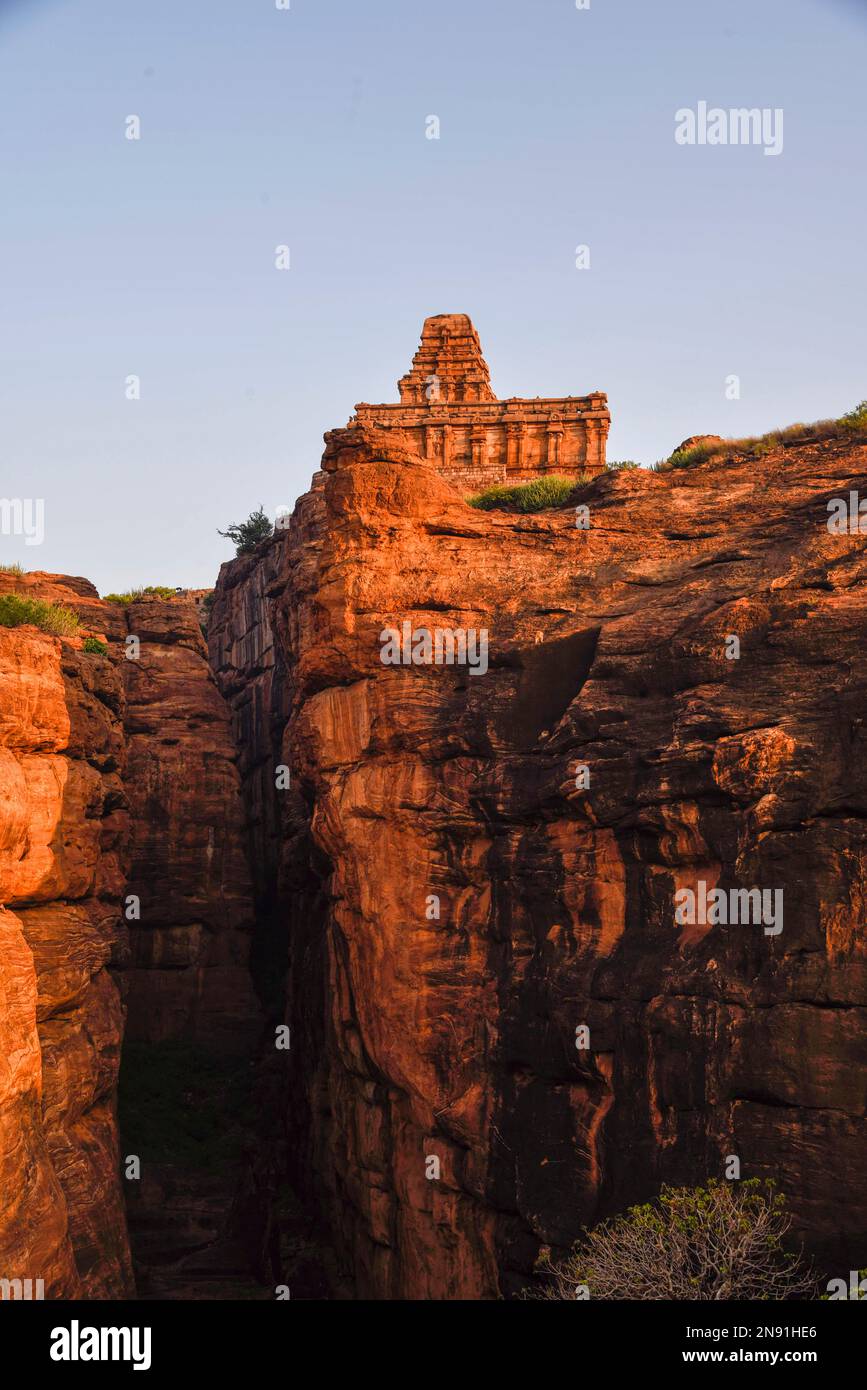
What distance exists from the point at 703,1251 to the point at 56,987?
54.7 feet

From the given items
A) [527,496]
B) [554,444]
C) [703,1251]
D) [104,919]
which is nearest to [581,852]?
[703,1251]

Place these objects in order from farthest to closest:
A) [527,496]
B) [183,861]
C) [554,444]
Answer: [554,444]
[183,861]
[527,496]

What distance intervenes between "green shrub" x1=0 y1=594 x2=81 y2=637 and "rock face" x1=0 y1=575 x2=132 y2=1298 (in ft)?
5.84

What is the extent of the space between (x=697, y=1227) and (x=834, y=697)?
10.1m

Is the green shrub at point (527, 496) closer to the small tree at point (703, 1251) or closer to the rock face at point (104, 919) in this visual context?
the rock face at point (104, 919)

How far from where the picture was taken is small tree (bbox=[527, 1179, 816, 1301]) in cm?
2644

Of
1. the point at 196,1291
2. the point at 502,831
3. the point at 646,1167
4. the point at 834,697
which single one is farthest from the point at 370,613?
the point at 196,1291

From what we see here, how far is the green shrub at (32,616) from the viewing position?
138 ft

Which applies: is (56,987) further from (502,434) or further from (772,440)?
(502,434)

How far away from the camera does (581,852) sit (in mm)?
32906

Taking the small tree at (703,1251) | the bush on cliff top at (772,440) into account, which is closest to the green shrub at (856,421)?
the bush on cliff top at (772,440)

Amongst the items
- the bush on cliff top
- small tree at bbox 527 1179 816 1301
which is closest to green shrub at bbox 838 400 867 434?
the bush on cliff top

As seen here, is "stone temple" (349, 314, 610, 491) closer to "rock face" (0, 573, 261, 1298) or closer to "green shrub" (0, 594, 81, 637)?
"rock face" (0, 573, 261, 1298)

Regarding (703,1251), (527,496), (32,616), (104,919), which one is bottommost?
(703,1251)
